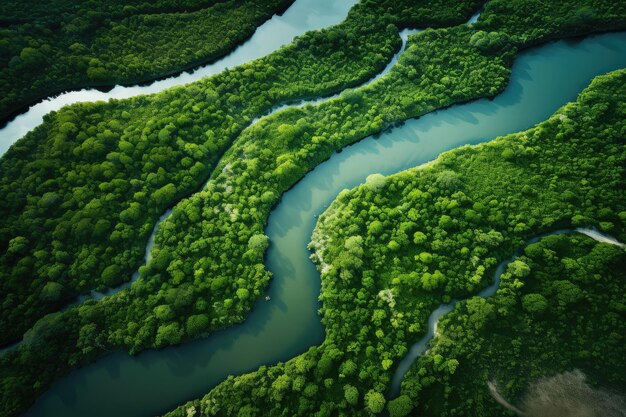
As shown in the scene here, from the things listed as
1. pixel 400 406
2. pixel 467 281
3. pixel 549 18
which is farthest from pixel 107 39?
pixel 549 18

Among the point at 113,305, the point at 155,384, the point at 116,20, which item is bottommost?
the point at 155,384

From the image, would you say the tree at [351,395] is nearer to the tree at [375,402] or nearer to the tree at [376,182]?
the tree at [375,402]

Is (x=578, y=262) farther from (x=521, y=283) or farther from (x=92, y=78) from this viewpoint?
(x=92, y=78)

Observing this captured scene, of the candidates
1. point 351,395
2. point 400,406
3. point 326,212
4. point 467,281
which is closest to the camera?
point 400,406

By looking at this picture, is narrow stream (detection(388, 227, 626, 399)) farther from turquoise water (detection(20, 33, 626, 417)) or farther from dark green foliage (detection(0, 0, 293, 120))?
dark green foliage (detection(0, 0, 293, 120))

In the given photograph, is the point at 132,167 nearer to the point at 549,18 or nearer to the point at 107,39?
the point at 107,39

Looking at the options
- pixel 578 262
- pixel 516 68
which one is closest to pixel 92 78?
pixel 516 68
